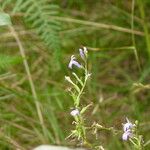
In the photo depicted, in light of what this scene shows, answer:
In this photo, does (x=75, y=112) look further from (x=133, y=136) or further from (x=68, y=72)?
(x=68, y=72)

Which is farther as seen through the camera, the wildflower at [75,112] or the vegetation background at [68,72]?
the vegetation background at [68,72]

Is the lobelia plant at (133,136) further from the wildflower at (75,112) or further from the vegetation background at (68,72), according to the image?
the vegetation background at (68,72)

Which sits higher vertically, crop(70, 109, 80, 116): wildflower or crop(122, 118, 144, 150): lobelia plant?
crop(70, 109, 80, 116): wildflower

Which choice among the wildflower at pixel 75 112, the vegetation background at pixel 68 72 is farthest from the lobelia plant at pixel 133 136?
the vegetation background at pixel 68 72

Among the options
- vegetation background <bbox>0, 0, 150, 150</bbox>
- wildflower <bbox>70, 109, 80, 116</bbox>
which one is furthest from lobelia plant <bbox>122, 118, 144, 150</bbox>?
vegetation background <bbox>0, 0, 150, 150</bbox>

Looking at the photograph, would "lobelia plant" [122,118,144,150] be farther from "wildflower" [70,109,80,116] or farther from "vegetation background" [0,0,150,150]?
"vegetation background" [0,0,150,150]

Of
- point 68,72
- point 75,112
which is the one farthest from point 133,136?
point 68,72

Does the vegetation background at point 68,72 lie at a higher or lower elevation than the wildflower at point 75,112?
lower

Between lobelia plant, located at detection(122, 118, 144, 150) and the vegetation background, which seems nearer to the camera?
lobelia plant, located at detection(122, 118, 144, 150)

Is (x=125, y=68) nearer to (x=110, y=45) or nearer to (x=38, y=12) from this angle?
(x=110, y=45)
